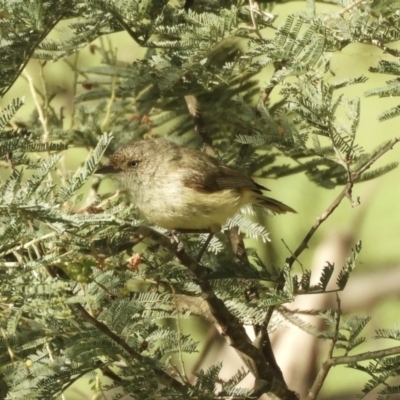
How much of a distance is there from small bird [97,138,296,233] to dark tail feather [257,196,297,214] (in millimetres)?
96

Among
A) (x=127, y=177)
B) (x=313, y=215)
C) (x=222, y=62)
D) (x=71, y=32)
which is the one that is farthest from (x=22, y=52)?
(x=313, y=215)

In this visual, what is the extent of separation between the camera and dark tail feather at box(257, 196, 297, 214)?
10.9 ft

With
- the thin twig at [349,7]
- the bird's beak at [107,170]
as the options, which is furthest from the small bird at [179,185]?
the thin twig at [349,7]

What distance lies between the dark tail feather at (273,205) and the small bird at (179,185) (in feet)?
0.31

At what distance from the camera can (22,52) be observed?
8.46 ft

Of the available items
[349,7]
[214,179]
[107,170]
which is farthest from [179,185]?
[349,7]

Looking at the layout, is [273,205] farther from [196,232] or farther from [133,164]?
[133,164]

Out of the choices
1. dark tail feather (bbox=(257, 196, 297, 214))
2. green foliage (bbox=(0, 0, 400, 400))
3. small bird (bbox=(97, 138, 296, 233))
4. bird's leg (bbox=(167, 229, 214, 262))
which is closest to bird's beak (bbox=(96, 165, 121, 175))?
small bird (bbox=(97, 138, 296, 233))

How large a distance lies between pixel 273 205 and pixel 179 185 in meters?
0.53

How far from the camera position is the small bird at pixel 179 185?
9.62 feet

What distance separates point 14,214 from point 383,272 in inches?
127

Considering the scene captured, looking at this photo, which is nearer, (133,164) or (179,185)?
(179,185)

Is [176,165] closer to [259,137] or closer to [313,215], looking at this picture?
[259,137]

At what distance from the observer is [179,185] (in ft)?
9.96
